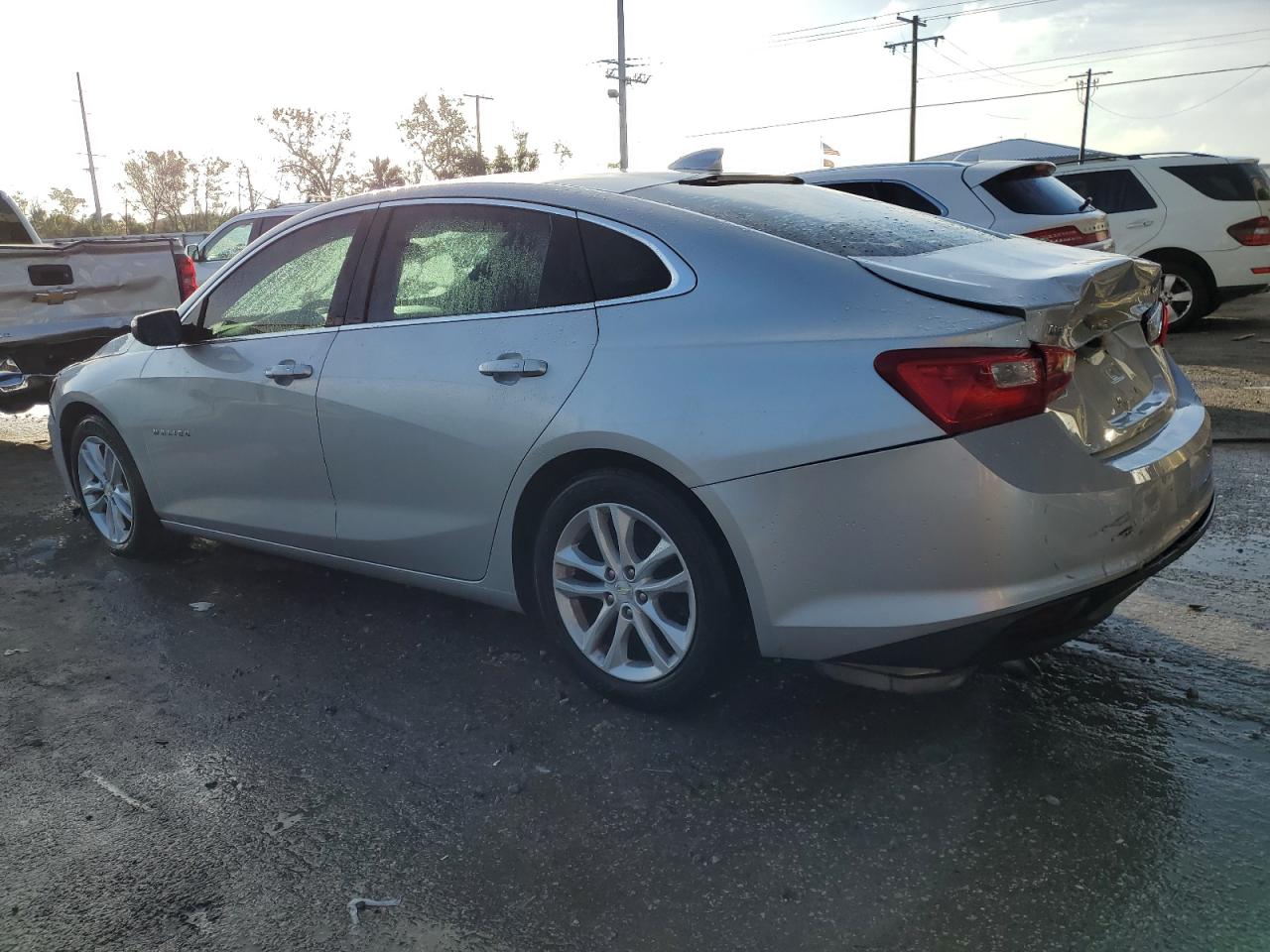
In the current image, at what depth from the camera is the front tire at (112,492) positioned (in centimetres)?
507

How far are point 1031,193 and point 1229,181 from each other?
4590mm

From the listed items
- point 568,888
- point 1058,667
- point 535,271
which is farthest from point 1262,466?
point 568,888

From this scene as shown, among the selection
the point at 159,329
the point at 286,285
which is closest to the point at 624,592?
the point at 286,285

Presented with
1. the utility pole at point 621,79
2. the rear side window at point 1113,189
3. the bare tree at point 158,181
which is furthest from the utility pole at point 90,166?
the rear side window at point 1113,189

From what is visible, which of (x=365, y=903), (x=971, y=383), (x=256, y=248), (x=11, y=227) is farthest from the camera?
(x=11, y=227)

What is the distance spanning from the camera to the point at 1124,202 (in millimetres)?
12055

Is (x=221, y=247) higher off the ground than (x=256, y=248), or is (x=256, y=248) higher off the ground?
(x=256, y=248)

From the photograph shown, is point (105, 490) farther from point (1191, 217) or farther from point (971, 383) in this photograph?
point (1191, 217)

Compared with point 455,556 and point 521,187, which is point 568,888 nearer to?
point 455,556

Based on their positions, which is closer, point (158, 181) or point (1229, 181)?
point (1229, 181)

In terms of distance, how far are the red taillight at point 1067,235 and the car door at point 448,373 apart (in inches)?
229

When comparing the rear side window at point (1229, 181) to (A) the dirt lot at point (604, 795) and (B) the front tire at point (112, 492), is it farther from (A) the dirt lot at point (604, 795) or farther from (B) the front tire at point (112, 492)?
(B) the front tire at point (112, 492)

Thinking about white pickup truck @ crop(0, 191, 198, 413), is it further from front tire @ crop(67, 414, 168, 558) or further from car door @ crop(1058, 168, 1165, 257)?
car door @ crop(1058, 168, 1165, 257)

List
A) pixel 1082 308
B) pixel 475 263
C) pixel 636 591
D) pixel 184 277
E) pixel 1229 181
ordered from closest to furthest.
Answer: pixel 1082 308 → pixel 636 591 → pixel 475 263 → pixel 184 277 → pixel 1229 181
